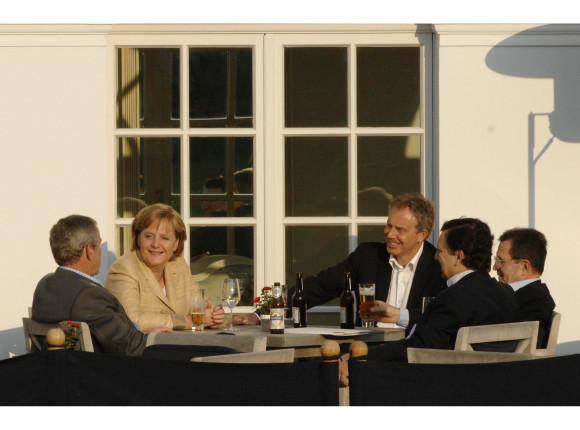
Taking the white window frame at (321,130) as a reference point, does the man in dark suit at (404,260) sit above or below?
below

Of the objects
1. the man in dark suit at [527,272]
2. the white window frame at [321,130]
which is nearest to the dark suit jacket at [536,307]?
the man in dark suit at [527,272]

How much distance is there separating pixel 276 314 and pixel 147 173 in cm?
170

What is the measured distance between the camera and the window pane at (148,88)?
230 inches

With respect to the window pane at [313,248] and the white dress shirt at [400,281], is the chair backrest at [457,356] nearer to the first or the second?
the white dress shirt at [400,281]

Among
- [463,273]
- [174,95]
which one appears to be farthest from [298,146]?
[463,273]

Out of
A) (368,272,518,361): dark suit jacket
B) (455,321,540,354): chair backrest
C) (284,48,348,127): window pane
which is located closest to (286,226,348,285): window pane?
(284,48,348,127): window pane

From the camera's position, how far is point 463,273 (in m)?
4.16

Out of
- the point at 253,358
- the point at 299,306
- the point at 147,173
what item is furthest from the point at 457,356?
the point at 147,173

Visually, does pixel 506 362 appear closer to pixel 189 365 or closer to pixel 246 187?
pixel 189 365

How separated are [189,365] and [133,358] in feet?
0.65

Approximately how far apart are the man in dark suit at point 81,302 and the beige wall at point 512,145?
215 cm

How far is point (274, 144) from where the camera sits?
580 centimetres

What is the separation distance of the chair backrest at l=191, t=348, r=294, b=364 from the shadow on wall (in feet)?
8.24

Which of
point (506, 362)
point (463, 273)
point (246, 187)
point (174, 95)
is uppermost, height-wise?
point (174, 95)
